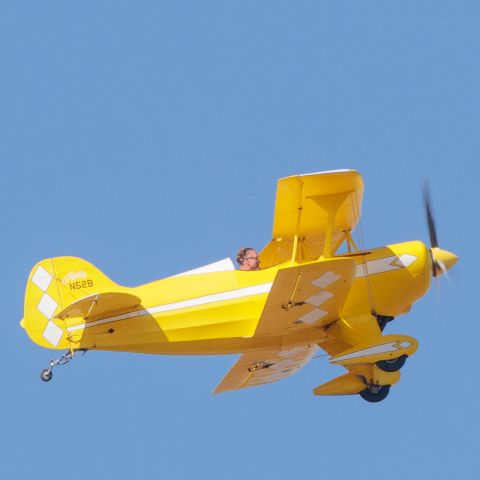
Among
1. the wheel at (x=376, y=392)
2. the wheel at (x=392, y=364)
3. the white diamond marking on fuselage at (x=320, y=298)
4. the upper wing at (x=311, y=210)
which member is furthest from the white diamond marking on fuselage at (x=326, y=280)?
the wheel at (x=376, y=392)

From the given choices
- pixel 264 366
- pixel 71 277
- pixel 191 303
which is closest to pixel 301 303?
pixel 191 303

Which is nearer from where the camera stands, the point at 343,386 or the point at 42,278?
the point at 42,278

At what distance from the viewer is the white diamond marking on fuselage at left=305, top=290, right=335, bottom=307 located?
16.4 metres

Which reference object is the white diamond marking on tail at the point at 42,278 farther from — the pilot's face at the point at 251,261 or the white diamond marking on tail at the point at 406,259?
the white diamond marking on tail at the point at 406,259

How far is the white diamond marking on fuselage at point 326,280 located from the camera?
53.0 feet

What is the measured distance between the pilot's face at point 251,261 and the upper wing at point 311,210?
0.43 metres

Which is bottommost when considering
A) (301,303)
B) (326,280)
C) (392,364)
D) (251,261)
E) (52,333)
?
(392,364)

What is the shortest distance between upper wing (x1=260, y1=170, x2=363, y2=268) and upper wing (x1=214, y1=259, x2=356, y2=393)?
799 mm

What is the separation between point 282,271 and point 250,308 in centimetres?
130

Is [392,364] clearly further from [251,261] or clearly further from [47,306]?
[47,306]

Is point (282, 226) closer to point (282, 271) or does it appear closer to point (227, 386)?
point (282, 271)

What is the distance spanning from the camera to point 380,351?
16.7m

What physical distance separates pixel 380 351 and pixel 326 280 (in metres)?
1.28

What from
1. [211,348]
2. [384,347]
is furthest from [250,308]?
[384,347]
